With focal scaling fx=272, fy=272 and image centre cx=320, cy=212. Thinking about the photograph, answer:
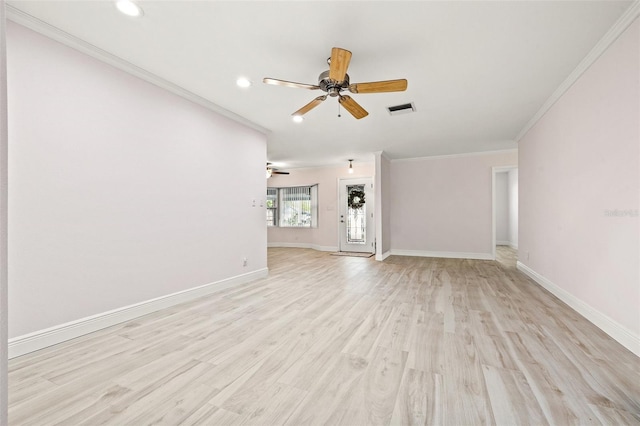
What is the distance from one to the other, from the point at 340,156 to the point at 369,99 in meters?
3.44

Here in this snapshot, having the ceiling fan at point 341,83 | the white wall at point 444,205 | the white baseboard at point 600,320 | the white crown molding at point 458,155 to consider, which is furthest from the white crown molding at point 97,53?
the white wall at point 444,205

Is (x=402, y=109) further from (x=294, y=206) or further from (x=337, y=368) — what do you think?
(x=294, y=206)

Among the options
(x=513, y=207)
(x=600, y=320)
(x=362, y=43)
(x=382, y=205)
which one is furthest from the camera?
(x=513, y=207)

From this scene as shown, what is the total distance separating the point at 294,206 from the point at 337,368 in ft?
23.4

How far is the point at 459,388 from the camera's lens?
1.64 m

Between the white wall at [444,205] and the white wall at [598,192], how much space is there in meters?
2.70

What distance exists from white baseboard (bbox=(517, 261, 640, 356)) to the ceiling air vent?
9.59 feet

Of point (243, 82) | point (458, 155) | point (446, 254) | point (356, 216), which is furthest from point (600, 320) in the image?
point (356, 216)

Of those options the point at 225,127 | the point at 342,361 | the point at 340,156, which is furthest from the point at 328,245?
the point at 342,361

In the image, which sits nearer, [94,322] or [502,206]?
[94,322]

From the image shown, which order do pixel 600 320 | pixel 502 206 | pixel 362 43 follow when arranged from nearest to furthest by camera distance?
pixel 362 43, pixel 600 320, pixel 502 206

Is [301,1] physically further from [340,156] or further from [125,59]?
[340,156]

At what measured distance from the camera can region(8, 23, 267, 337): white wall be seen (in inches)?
82.2

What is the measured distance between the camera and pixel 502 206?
30.2 feet
